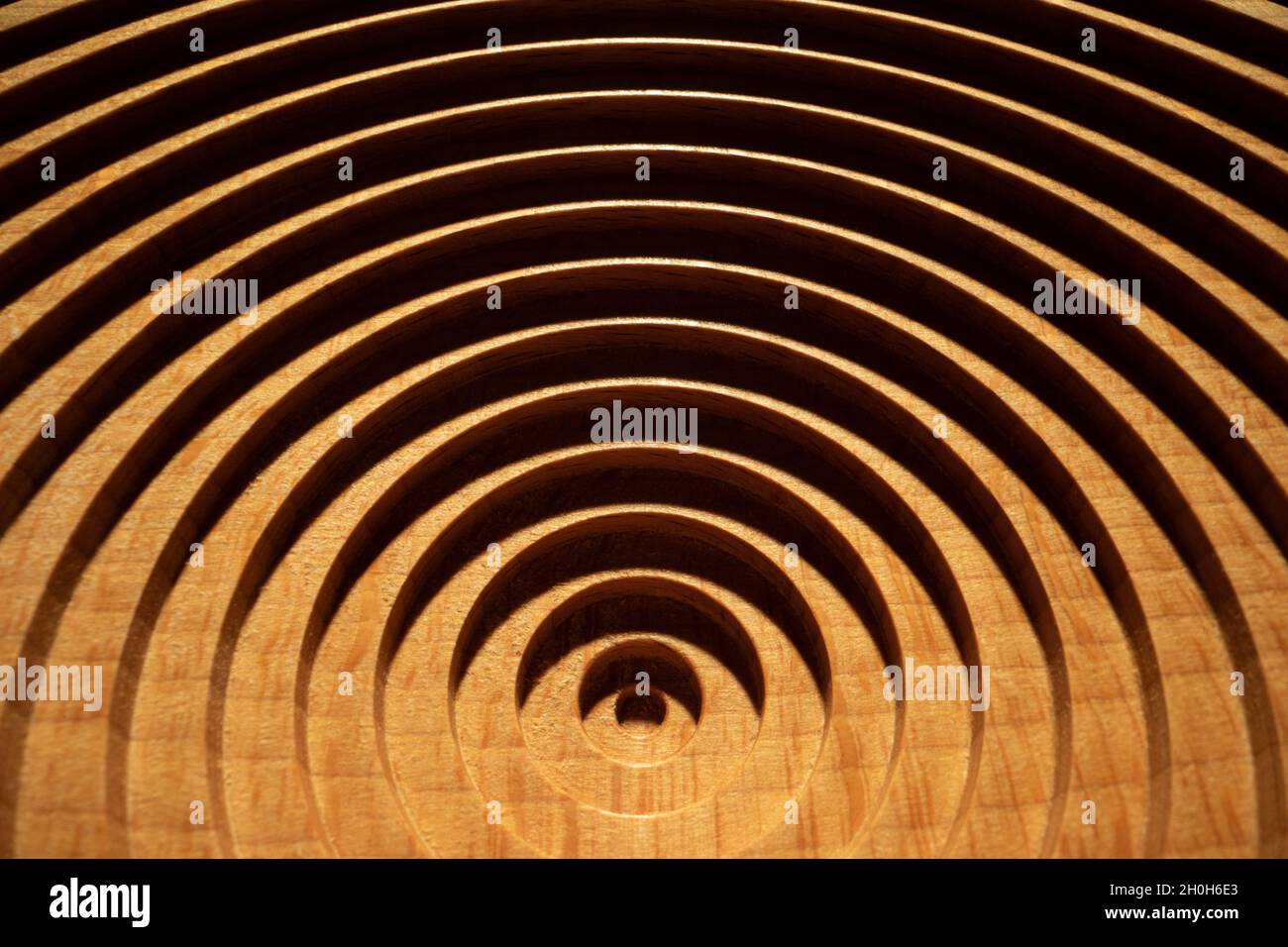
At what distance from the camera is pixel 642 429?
12.8 metres

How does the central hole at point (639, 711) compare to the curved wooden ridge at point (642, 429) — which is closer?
the curved wooden ridge at point (642, 429)

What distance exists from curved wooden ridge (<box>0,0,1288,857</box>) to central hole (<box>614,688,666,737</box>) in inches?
3.0

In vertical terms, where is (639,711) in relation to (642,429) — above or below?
below

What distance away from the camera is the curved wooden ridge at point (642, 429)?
9953 mm

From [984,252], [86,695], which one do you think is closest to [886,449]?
[984,252]

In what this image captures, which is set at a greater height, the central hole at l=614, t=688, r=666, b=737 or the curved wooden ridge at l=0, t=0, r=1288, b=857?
the curved wooden ridge at l=0, t=0, r=1288, b=857

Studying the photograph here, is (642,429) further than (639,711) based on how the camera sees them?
Yes

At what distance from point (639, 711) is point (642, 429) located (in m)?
3.66

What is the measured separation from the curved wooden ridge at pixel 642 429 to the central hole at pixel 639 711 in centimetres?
8

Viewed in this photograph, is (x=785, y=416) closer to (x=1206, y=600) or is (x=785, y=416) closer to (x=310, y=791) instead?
(x=1206, y=600)

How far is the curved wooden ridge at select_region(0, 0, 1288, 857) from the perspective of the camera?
9953mm

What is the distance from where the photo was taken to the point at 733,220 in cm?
1276

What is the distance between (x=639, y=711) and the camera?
12.2 m

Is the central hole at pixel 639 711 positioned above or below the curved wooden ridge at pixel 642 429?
below
